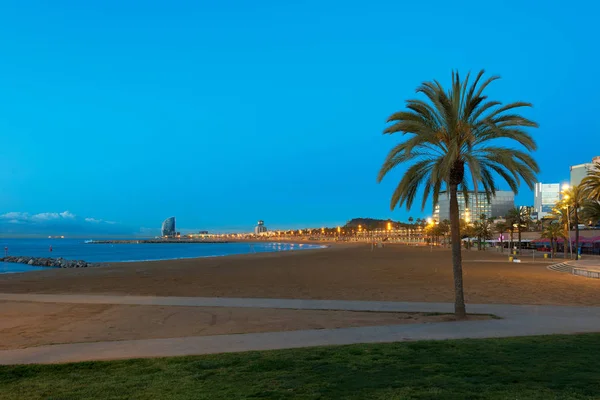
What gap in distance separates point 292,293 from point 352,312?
6.64 metres

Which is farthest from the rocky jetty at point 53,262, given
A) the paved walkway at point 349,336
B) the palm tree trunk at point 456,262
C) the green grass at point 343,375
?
the green grass at point 343,375

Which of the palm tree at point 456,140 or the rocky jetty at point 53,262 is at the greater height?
the palm tree at point 456,140

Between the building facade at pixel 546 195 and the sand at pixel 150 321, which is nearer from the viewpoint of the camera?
the sand at pixel 150 321

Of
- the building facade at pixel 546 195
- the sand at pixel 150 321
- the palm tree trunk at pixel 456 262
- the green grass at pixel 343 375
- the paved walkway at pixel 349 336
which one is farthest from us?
the building facade at pixel 546 195

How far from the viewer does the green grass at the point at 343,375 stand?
19.5 ft

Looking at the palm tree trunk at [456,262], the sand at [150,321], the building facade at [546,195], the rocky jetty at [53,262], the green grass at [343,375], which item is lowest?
the rocky jetty at [53,262]

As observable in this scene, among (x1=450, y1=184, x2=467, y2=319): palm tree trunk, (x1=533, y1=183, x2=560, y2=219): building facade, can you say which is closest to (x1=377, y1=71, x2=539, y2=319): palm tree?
(x1=450, y1=184, x2=467, y2=319): palm tree trunk

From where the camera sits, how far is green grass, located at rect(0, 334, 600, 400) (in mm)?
5934

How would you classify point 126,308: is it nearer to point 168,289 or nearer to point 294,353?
point 168,289

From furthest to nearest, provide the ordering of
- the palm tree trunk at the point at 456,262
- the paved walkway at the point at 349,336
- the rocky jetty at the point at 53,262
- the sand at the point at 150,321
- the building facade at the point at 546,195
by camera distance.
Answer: the building facade at the point at 546,195 < the rocky jetty at the point at 53,262 < the palm tree trunk at the point at 456,262 < the sand at the point at 150,321 < the paved walkway at the point at 349,336

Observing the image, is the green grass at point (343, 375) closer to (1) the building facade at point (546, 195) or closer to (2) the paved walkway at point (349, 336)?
(2) the paved walkway at point (349, 336)

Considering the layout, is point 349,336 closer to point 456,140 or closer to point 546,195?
point 456,140

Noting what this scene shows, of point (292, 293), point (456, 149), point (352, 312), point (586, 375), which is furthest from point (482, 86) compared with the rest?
point (292, 293)

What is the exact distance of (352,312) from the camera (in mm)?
14336
